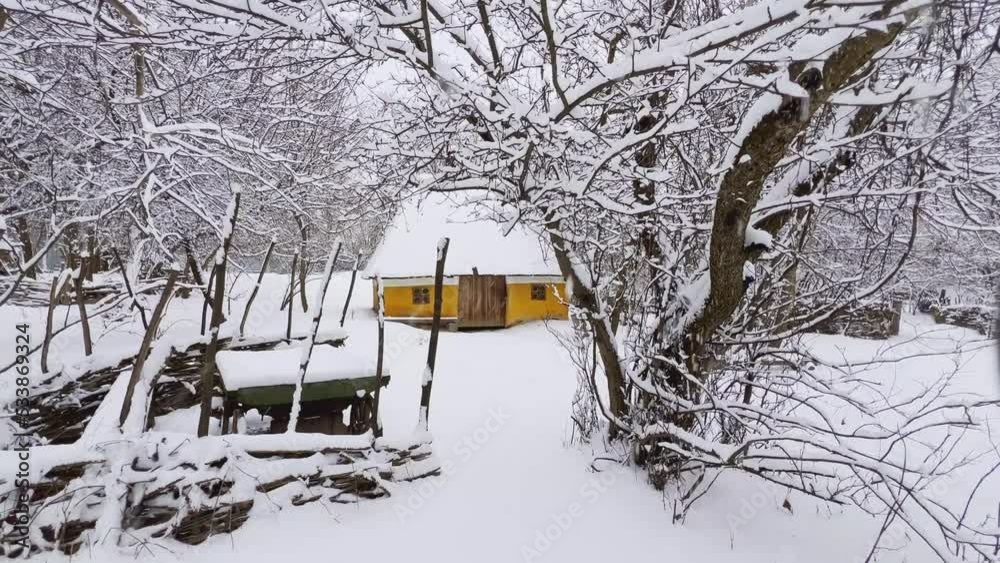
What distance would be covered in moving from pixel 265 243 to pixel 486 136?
43.1 feet

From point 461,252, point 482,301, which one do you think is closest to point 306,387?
point 482,301

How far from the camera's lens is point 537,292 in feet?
55.3

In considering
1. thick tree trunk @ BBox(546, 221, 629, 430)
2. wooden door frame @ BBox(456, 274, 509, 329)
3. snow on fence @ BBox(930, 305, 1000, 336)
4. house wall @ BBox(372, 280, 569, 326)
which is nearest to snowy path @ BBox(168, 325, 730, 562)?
thick tree trunk @ BBox(546, 221, 629, 430)

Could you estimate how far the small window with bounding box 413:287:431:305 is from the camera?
16.5m

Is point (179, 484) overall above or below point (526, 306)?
below

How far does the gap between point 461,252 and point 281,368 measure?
41.6 ft

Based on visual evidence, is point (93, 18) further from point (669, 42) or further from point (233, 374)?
point (669, 42)

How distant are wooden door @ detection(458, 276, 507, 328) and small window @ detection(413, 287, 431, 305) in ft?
4.20

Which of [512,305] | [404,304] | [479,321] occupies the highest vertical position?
[512,305]

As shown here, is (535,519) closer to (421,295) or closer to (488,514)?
(488,514)

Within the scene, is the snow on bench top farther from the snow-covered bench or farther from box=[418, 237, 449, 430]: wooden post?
box=[418, 237, 449, 430]: wooden post

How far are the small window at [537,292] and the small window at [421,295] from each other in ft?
11.5

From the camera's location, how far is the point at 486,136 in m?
4.31

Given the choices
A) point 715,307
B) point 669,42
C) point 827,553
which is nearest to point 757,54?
point 669,42
